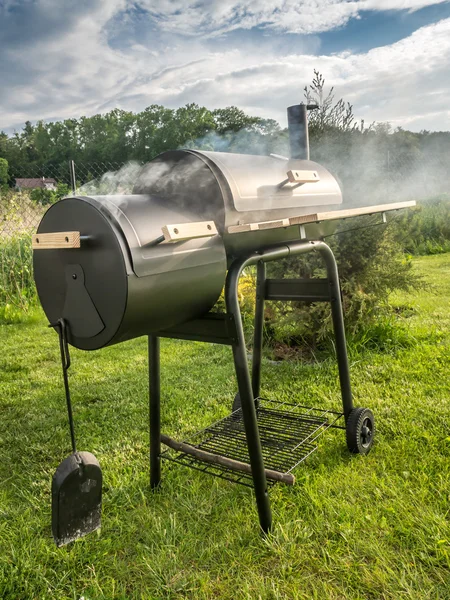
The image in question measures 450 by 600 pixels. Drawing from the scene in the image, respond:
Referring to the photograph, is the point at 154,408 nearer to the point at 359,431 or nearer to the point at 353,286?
the point at 359,431

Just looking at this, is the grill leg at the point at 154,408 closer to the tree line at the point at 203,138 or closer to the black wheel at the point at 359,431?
the black wheel at the point at 359,431

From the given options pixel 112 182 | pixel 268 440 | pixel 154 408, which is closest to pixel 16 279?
pixel 112 182

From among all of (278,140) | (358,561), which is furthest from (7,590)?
(278,140)

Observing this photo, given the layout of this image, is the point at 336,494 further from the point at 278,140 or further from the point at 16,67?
the point at 16,67

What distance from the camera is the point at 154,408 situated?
2000 mm

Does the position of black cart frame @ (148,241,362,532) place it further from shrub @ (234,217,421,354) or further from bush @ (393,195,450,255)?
bush @ (393,195,450,255)

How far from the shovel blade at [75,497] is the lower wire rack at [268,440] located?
1.60 ft

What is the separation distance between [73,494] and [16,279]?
478cm

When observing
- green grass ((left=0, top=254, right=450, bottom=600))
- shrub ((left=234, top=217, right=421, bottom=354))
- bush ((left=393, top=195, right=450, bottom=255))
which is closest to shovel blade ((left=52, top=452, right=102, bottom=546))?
green grass ((left=0, top=254, right=450, bottom=600))

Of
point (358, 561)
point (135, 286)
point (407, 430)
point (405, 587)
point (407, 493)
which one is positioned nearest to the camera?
point (135, 286)

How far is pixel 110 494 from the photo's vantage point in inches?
80.0

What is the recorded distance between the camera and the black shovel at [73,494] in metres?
1.43

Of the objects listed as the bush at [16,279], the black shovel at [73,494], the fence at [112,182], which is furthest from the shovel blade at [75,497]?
the bush at [16,279]

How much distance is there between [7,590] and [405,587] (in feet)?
4.06
